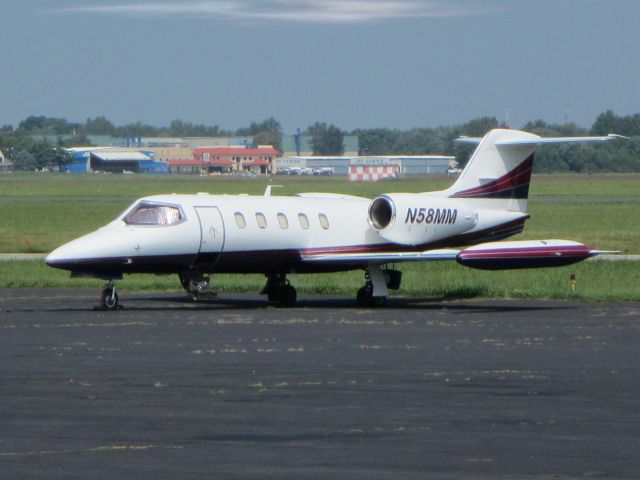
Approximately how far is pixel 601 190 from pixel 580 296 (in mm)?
93354

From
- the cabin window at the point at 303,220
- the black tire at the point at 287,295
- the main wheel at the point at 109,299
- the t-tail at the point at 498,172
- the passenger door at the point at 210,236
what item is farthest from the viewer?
the t-tail at the point at 498,172

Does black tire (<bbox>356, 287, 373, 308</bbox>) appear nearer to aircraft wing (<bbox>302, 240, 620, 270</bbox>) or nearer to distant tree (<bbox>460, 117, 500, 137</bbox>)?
aircraft wing (<bbox>302, 240, 620, 270</bbox>)

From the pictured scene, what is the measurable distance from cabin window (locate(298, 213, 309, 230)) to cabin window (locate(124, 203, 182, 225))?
2.61m

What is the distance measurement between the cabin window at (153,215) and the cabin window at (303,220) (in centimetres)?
261

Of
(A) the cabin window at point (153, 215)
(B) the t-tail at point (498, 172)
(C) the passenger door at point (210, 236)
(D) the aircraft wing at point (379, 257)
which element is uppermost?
(B) the t-tail at point (498, 172)

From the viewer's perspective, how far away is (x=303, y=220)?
2773 cm

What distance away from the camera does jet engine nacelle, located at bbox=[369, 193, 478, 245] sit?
1103 inches

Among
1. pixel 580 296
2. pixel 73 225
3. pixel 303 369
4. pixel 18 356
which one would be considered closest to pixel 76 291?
pixel 580 296

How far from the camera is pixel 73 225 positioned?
66.4 m

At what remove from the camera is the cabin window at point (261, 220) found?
27062mm

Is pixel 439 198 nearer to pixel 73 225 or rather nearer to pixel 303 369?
pixel 303 369

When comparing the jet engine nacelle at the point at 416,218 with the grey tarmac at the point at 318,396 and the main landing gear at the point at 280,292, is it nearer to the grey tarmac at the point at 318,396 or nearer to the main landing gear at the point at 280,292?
the main landing gear at the point at 280,292

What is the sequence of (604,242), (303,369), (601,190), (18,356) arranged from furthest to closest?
(601,190)
(604,242)
(18,356)
(303,369)

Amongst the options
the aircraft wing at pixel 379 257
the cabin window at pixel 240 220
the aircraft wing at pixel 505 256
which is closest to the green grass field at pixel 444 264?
the aircraft wing at pixel 505 256
